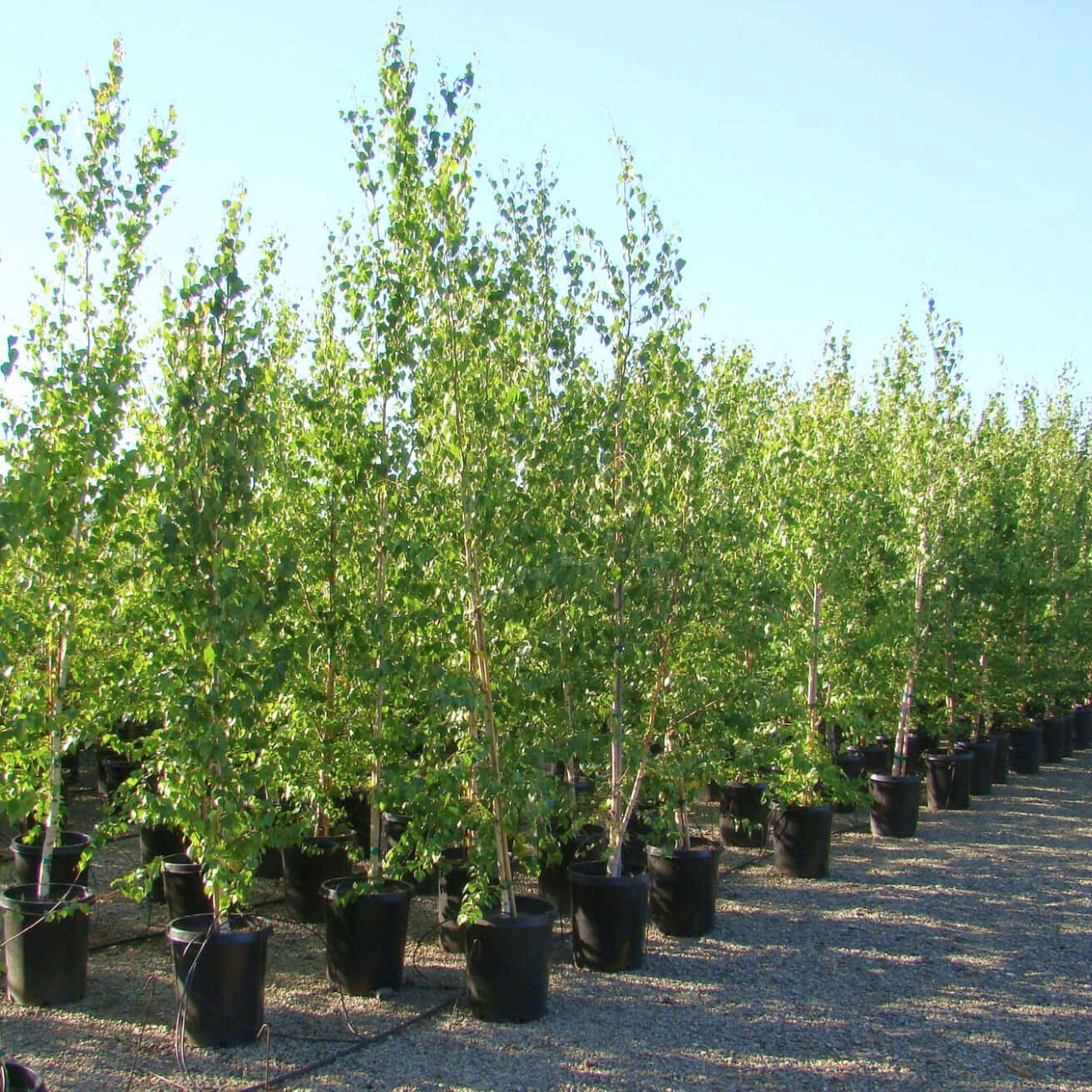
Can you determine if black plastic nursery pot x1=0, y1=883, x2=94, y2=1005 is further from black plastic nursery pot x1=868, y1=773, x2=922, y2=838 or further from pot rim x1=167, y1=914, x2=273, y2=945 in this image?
black plastic nursery pot x1=868, y1=773, x2=922, y2=838

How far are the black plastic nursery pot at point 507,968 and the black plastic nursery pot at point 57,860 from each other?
267cm

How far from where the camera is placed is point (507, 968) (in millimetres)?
5172

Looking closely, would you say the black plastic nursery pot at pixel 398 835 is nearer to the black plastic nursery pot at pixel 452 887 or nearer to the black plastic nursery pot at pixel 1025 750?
the black plastic nursery pot at pixel 452 887

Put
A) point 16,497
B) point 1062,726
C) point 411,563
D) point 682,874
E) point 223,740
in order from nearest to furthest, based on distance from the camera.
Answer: point 16,497, point 223,740, point 411,563, point 682,874, point 1062,726

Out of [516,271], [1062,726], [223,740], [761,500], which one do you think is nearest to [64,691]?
[223,740]

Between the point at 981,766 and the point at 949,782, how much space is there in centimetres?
132

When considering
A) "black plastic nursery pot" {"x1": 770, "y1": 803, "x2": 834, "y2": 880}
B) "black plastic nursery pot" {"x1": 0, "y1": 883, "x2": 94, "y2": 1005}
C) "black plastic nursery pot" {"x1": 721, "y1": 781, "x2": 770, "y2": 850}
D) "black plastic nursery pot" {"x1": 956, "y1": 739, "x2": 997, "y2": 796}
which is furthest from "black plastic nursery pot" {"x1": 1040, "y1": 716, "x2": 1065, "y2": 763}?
"black plastic nursery pot" {"x1": 0, "y1": 883, "x2": 94, "y2": 1005}

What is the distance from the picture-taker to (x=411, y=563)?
5.14m

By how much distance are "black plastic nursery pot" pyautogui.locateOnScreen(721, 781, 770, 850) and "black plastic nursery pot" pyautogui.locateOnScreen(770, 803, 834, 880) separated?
0.96 metres

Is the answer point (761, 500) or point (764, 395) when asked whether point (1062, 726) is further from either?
point (761, 500)

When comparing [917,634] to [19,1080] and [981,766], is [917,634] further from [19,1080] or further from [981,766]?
[19,1080]

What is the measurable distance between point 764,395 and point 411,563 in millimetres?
4984

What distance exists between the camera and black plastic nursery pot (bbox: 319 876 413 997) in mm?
5430

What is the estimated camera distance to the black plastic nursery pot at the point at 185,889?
21.1 feet
